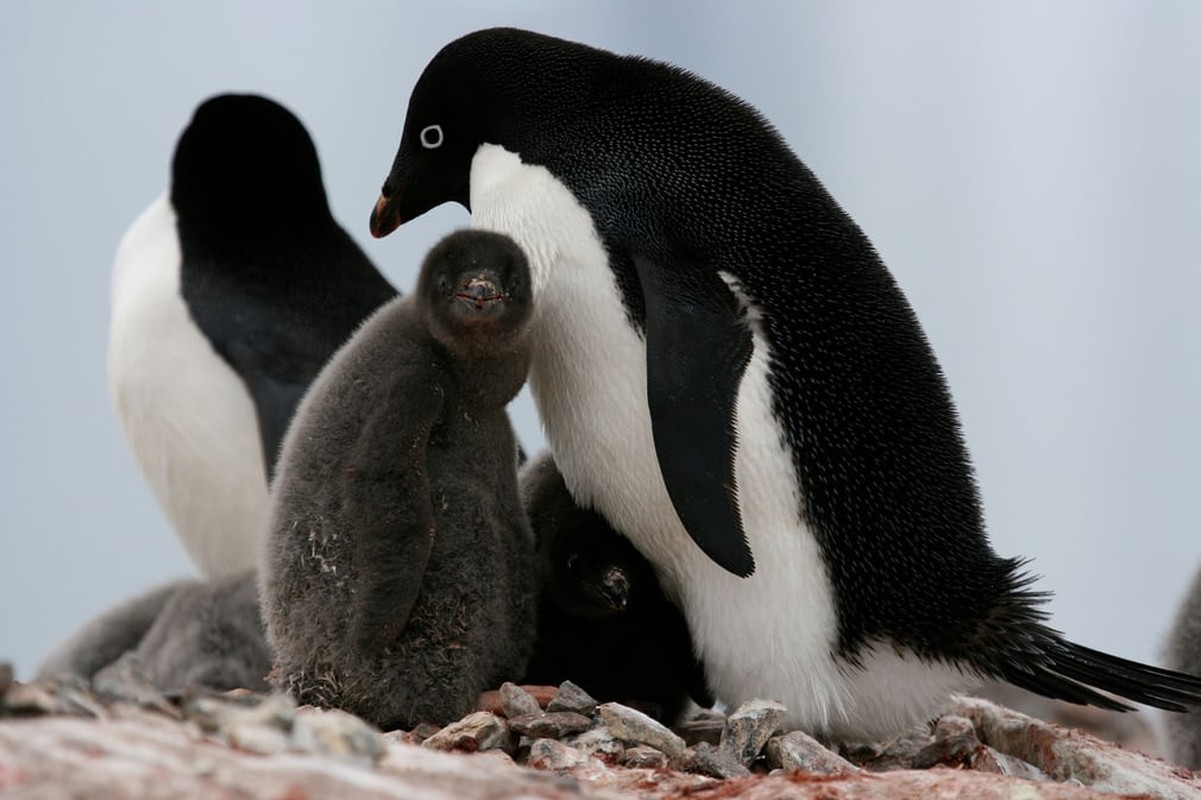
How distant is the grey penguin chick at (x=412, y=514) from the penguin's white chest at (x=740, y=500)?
0.36 feet

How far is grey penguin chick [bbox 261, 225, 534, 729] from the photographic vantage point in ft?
6.63

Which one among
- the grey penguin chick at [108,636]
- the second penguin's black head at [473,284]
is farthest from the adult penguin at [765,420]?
the grey penguin chick at [108,636]

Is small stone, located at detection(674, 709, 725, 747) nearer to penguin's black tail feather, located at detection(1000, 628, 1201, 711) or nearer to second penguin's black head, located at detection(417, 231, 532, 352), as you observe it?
penguin's black tail feather, located at detection(1000, 628, 1201, 711)

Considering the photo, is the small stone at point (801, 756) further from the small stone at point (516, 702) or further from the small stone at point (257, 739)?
the small stone at point (257, 739)

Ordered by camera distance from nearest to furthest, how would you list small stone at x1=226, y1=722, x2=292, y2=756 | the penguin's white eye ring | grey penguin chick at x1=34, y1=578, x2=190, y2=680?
1. small stone at x1=226, y1=722, x2=292, y2=756
2. the penguin's white eye ring
3. grey penguin chick at x1=34, y1=578, x2=190, y2=680

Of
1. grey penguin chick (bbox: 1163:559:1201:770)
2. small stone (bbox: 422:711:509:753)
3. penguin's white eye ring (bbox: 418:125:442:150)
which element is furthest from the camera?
grey penguin chick (bbox: 1163:559:1201:770)

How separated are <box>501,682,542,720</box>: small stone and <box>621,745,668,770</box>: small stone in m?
0.15

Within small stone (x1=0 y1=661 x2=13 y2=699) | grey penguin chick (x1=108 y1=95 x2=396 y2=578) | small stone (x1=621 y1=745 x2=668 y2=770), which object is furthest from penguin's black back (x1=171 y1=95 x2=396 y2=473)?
small stone (x1=0 y1=661 x2=13 y2=699)

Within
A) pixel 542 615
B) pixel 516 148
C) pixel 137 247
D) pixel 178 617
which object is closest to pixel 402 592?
pixel 542 615

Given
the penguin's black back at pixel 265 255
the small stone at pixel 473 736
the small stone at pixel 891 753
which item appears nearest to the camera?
the small stone at pixel 473 736

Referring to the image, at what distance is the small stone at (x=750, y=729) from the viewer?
200 centimetres

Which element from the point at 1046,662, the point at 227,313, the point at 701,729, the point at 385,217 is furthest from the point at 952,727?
the point at 227,313

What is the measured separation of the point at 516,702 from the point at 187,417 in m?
2.06

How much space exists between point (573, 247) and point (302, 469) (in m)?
0.48
